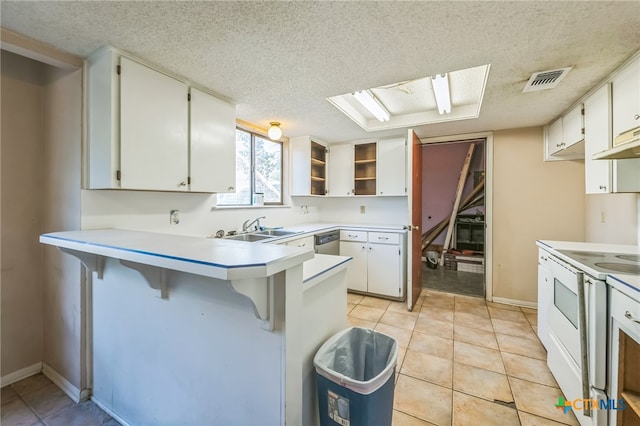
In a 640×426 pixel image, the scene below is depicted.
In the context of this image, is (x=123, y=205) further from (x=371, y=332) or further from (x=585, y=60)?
(x=585, y=60)

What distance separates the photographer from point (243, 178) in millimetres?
3096

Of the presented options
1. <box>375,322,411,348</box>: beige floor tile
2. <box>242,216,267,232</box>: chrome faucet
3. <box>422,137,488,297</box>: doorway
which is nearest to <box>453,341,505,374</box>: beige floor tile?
<box>375,322,411,348</box>: beige floor tile

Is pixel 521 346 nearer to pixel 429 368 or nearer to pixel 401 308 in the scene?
pixel 429 368

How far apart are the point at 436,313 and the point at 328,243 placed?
4.89 ft

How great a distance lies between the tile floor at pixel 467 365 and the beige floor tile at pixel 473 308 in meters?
0.01

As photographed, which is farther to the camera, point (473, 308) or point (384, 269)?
point (384, 269)

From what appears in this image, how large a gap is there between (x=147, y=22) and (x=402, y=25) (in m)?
1.32

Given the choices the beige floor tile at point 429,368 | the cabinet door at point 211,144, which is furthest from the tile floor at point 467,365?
the cabinet door at point 211,144

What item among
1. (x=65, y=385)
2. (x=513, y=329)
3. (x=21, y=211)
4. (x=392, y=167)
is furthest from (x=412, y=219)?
(x=21, y=211)

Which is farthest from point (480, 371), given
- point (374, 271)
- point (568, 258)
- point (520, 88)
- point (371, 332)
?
point (520, 88)

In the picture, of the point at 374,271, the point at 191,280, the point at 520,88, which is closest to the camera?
the point at 191,280

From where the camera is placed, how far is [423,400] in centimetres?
166

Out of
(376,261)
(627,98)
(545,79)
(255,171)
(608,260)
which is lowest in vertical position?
(376,261)

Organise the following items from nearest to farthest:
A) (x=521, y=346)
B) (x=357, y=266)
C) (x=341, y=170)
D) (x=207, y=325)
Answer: (x=207, y=325) → (x=521, y=346) → (x=357, y=266) → (x=341, y=170)
